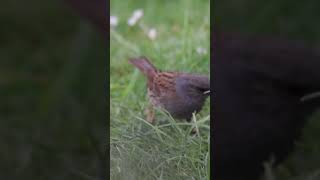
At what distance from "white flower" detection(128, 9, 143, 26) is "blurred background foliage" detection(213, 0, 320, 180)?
0.50 meters

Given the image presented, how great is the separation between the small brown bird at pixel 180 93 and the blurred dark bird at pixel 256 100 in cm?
3

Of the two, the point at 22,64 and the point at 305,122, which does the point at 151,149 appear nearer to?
the point at 305,122

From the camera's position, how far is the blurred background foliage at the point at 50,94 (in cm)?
125

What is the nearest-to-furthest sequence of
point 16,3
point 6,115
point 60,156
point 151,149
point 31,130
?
point 151,149 < point 60,156 < point 31,130 < point 6,115 < point 16,3

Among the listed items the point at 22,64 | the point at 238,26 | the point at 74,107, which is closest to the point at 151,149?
the point at 74,107


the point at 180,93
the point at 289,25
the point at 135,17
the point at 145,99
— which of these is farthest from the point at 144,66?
the point at 135,17

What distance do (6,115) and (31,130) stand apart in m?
0.14

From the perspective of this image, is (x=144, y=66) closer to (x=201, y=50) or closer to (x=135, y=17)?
(x=201, y=50)

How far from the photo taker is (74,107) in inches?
55.8

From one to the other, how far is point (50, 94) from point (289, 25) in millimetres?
519

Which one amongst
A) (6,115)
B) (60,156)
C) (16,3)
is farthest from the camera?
(16,3)

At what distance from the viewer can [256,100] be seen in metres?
1.27

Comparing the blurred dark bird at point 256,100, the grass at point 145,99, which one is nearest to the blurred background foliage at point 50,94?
the grass at point 145,99

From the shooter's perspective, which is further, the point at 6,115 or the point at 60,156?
the point at 6,115
